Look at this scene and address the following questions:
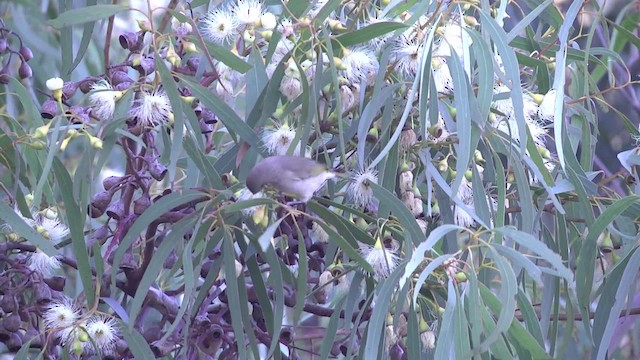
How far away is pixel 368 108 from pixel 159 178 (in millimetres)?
296

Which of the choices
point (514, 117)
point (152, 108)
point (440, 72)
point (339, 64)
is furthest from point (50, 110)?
point (514, 117)

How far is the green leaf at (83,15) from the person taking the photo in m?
1.31

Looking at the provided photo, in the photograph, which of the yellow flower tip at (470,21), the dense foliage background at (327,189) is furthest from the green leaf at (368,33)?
the yellow flower tip at (470,21)

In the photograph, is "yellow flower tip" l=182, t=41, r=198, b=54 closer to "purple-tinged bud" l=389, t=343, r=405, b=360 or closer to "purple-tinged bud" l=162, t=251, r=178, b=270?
"purple-tinged bud" l=162, t=251, r=178, b=270

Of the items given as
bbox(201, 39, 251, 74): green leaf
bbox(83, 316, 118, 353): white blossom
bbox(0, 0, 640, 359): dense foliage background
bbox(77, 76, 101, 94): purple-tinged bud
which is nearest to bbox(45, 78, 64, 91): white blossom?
bbox(0, 0, 640, 359): dense foliage background

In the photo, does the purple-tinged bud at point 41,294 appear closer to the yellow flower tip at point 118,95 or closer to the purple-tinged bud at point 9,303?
the purple-tinged bud at point 9,303

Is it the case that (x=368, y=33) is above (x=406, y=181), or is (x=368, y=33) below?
above

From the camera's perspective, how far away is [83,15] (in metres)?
1.33

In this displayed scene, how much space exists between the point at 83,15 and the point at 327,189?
44 centimetres

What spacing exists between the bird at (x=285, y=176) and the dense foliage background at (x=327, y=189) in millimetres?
21

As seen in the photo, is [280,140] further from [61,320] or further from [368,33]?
[61,320]

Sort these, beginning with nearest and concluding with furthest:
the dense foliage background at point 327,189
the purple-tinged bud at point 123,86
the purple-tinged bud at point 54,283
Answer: the dense foliage background at point 327,189
the purple-tinged bud at point 123,86
the purple-tinged bud at point 54,283

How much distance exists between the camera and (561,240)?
1.46 meters

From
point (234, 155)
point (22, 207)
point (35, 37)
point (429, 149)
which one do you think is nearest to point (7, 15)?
point (35, 37)
